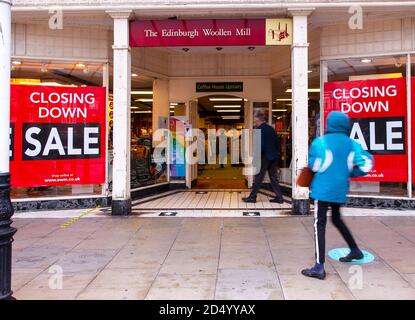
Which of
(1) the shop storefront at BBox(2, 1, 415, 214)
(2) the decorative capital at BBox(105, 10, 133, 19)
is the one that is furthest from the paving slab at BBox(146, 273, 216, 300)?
(2) the decorative capital at BBox(105, 10, 133, 19)

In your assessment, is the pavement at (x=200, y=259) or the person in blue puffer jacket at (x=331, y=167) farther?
the person in blue puffer jacket at (x=331, y=167)

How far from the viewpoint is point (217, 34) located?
876 cm

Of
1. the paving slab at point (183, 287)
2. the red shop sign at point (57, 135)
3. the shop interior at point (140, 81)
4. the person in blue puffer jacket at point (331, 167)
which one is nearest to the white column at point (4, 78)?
the paving slab at point (183, 287)

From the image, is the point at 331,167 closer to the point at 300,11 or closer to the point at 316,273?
the point at 316,273

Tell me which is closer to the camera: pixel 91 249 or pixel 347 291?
pixel 347 291

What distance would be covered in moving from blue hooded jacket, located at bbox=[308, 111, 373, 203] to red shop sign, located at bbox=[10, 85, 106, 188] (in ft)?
19.2

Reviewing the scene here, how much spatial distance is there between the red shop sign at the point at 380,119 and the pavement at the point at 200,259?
112 cm

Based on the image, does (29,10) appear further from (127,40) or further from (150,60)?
(150,60)

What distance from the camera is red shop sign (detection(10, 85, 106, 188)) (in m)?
9.20

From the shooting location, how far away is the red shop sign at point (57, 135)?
30.2 ft

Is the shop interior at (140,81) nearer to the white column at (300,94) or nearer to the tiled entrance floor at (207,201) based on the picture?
the tiled entrance floor at (207,201)
